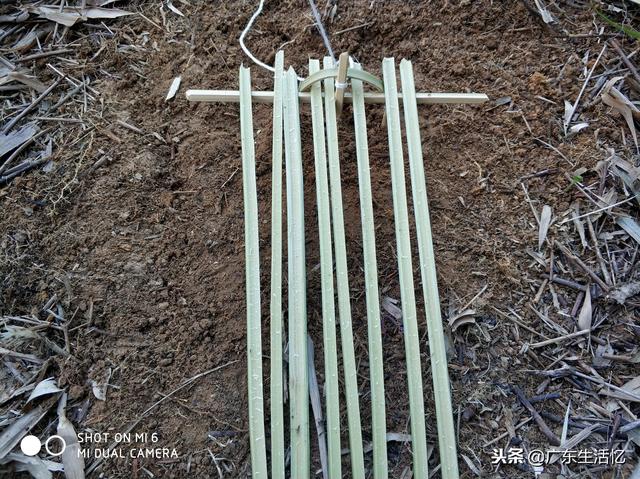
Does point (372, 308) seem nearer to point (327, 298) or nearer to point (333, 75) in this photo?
point (327, 298)

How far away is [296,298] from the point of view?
1.53m

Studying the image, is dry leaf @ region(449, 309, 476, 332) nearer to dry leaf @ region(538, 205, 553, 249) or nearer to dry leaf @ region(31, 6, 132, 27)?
dry leaf @ region(538, 205, 553, 249)

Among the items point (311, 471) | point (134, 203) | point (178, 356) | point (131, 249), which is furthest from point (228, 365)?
point (134, 203)

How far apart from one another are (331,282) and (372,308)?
0.14m

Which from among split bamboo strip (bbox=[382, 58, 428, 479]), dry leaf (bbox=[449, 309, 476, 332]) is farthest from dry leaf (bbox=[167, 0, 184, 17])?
dry leaf (bbox=[449, 309, 476, 332])

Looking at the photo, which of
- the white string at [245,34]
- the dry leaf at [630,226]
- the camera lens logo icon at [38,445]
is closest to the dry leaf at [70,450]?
the camera lens logo icon at [38,445]

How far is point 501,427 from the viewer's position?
5.50 feet

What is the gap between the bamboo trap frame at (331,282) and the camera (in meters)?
1.44

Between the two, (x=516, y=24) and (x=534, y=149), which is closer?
(x=534, y=149)

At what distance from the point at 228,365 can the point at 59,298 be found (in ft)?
2.09

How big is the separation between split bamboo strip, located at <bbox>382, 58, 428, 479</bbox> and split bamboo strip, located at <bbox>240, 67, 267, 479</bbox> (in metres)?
0.42

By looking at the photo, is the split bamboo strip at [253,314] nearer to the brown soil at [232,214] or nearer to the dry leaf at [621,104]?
the brown soil at [232,214]

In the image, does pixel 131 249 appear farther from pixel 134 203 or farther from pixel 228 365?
pixel 228 365

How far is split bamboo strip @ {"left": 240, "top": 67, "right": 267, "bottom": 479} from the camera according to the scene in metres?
1.42
